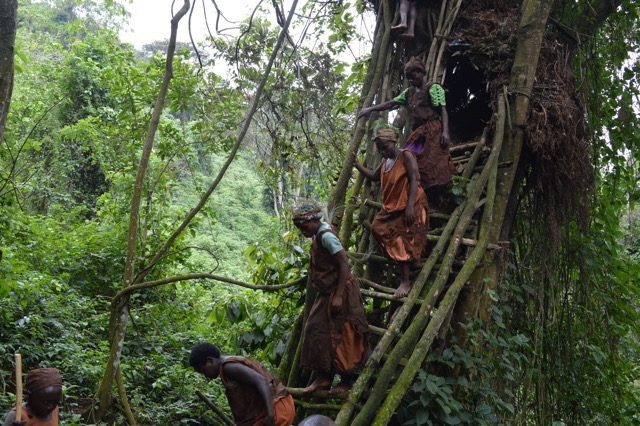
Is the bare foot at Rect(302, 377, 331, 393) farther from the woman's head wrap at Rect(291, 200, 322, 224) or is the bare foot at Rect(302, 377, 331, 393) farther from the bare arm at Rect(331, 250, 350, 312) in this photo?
the woman's head wrap at Rect(291, 200, 322, 224)

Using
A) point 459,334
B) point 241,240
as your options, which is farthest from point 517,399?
point 241,240

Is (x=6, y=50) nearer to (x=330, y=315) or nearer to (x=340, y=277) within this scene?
(x=340, y=277)

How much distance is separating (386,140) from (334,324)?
1.51m

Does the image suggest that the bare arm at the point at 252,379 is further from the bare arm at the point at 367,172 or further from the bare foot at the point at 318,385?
the bare arm at the point at 367,172

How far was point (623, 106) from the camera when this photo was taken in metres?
6.78

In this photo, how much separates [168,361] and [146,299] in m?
1.91

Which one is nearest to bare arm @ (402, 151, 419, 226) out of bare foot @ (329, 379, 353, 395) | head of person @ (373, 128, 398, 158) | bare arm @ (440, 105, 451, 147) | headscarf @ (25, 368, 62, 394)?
head of person @ (373, 128, 398, 158)

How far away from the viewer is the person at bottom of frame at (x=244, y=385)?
3.23 m

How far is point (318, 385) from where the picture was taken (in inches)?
165

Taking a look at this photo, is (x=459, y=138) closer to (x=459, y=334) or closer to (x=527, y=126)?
(x=527, y=126)

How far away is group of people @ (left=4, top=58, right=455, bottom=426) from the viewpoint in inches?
127

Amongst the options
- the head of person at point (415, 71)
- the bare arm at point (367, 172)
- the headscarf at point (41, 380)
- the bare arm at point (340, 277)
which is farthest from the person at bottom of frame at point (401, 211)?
the headscarf at point (41, 380)

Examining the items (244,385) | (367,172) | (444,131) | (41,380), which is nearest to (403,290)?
(367,172)

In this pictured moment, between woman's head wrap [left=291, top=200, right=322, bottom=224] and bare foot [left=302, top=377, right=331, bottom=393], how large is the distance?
3.88 ft
